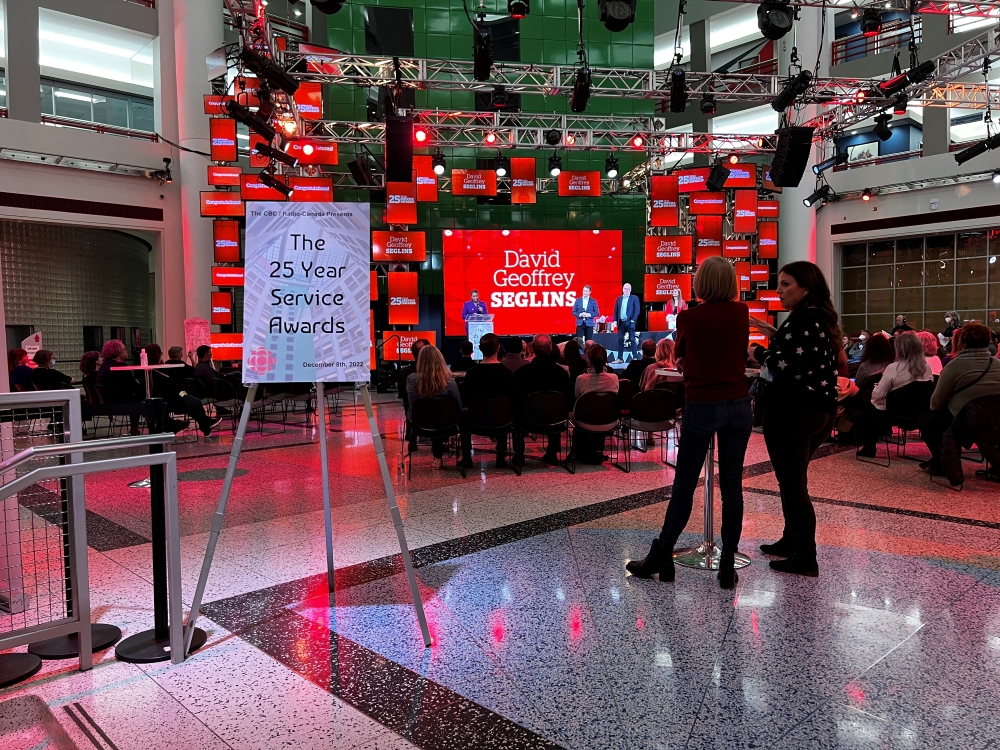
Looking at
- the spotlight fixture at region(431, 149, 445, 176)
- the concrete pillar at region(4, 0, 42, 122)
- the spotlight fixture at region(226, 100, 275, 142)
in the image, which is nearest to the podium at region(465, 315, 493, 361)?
the spotlight fixture at region(431, 149, 445, 176)

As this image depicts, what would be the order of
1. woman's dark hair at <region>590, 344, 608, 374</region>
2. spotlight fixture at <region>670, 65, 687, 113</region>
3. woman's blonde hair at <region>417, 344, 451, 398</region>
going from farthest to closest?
spotlight fixture at <region>670, 65, 687, 113</region>
woman's dark hair at <region>590, 344, 608, 374</region>
woman's blonde hair at <region>417, 344, 451, 398</region>

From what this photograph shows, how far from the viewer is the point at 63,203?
47.8 feet

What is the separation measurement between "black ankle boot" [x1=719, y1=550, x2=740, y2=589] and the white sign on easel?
156 centimetres

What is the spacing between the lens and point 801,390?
11.3 ft

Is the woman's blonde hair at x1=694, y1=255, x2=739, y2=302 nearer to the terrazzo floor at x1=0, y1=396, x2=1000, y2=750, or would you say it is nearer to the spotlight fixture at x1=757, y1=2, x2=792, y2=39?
the terrazzo floor at x1=0, y1=396, x2=1000, y2=750

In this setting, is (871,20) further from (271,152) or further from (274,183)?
(274,183)

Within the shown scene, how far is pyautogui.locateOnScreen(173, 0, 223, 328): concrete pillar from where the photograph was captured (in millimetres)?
16016

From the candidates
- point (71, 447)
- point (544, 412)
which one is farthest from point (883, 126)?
point (71, 447)

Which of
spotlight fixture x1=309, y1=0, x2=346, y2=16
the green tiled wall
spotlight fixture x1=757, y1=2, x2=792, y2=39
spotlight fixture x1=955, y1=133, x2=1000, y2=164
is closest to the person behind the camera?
spotlight fixture x1=309, y1=0, x2=346, y2=16

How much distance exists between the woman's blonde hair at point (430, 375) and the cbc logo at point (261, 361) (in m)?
3.19

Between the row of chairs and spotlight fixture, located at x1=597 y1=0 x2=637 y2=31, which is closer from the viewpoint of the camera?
the row of chairs


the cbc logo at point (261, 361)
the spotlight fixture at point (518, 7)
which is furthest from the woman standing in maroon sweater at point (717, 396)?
the spotlight fixture at point (518, 7)

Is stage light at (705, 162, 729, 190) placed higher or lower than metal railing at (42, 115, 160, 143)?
lower

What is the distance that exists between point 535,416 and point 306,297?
3.57m
